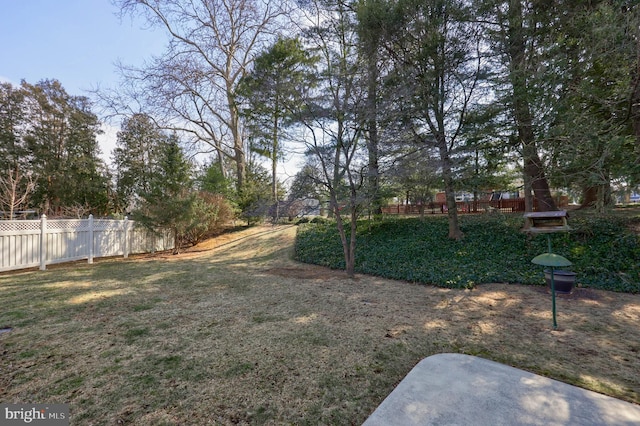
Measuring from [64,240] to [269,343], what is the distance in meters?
7.34

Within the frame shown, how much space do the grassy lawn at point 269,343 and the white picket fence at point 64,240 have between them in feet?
3.26

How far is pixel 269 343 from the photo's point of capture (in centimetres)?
284

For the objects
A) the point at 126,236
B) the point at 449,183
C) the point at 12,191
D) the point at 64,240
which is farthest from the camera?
the point at 12,191

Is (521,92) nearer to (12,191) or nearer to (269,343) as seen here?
(269,343)

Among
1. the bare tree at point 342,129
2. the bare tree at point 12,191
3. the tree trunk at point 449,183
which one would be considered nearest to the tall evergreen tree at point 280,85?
the bare tree at point 342,129

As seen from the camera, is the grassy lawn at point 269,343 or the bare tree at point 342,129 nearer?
the grassy lawn at point 269,343

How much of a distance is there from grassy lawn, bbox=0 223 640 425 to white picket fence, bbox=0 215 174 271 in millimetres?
994

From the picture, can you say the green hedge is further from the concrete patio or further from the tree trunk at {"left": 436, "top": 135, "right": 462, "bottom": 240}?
the concrete patio

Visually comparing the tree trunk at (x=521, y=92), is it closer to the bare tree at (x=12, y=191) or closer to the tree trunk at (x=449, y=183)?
the tree trunk at (x=449, y=183)

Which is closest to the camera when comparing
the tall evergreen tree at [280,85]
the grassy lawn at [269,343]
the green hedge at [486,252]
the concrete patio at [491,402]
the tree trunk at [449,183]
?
the concrete patio at [491,402]

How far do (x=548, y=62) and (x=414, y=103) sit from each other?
259cm

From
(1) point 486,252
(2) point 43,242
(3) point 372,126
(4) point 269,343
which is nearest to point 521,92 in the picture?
(3) point 372,126

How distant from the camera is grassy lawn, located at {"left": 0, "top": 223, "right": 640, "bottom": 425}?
192cm

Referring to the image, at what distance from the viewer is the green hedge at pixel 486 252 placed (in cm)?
518
